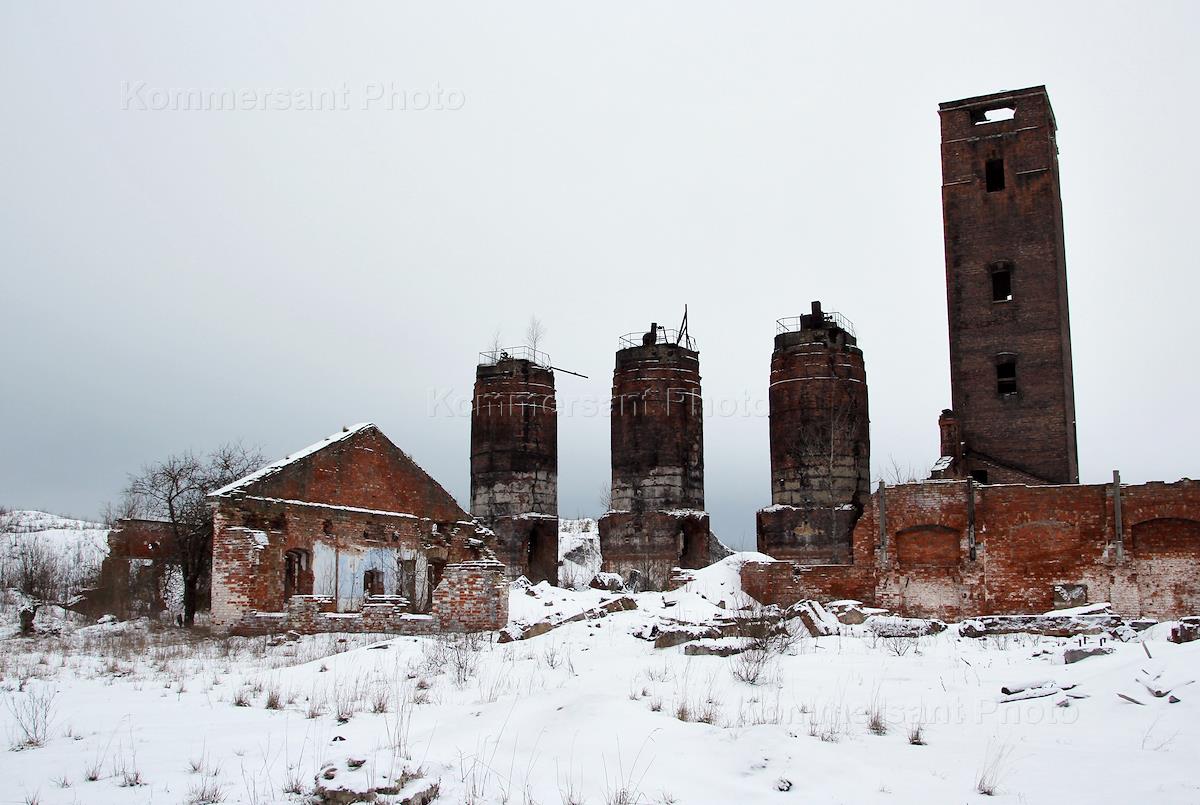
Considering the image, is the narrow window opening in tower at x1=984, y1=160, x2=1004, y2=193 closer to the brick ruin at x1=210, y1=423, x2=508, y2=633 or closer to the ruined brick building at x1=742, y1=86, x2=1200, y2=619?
the ruined brick building at x1=742, y1=86, x2=1200, y2=619

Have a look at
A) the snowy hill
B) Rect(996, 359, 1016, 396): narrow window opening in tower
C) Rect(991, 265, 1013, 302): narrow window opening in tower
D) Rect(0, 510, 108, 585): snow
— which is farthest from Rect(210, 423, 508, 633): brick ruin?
Rect(0, 510, 108, 585): snow

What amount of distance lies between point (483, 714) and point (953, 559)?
52.3 ft

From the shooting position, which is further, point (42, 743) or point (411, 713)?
point (411, 713)

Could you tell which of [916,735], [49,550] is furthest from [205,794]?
[49,550]

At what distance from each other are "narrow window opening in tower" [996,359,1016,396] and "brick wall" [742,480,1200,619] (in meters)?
8.36

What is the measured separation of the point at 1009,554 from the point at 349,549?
14.2m

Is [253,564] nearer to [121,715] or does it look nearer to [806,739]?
[121,715]

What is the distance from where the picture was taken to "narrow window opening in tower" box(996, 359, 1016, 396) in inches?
1144

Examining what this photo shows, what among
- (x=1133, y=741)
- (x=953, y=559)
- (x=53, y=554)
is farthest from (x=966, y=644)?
(x=53, y=554)

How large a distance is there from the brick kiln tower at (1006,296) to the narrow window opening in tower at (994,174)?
0.12 ft

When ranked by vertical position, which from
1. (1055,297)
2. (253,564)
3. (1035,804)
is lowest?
(1035,804)

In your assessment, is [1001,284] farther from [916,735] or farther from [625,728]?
[625,728]

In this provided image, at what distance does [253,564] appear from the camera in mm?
18328

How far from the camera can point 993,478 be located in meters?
28.3
